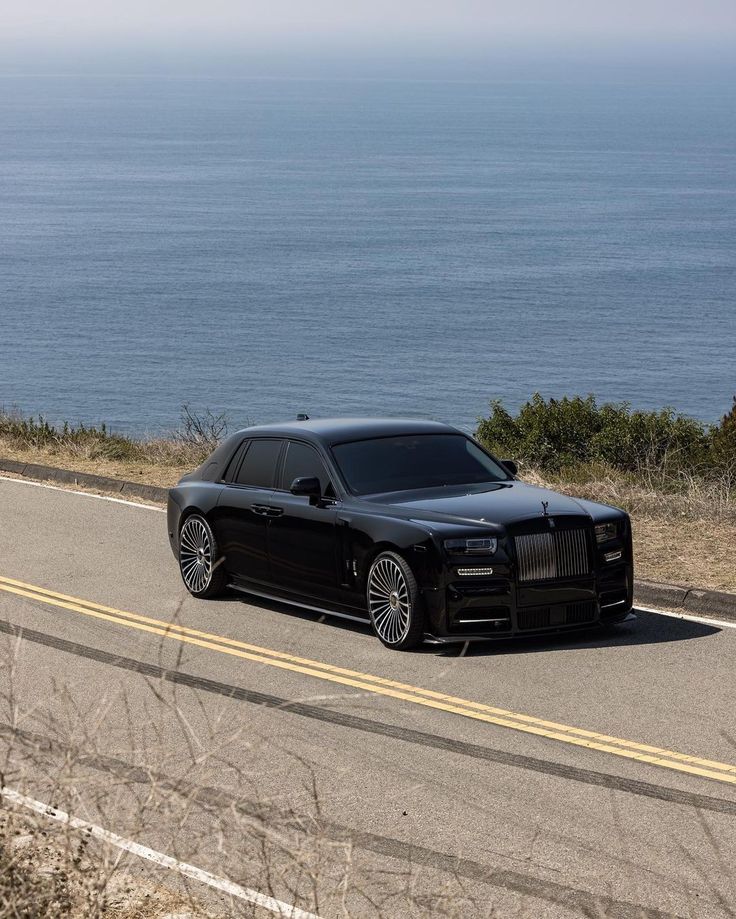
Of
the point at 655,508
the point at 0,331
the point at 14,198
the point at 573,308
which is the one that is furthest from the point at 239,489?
the point at 14,198

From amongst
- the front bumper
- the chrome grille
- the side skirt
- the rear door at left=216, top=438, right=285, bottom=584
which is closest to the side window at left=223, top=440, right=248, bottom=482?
the rear door at left=216, top=438, right=285, bottom=584

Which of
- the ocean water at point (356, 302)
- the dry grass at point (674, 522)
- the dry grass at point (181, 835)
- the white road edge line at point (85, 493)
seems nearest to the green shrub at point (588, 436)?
the dry grass at point (674, 522)

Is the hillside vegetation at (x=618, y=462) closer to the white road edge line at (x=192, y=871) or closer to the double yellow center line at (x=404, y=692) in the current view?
the double yellow center line at (x=404, y=692)

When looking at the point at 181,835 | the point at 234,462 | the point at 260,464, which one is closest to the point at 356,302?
the point at 234,462

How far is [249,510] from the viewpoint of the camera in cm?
1191

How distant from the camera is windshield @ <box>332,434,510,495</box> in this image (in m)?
11.3

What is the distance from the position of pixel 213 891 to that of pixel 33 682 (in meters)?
4.10

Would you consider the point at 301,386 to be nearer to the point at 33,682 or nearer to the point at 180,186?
the point at 33,682

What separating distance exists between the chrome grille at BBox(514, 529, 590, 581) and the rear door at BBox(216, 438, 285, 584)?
8.44 ft

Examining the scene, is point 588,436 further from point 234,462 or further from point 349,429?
point 349,429

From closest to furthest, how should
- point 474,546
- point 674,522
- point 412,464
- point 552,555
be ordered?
point 474,546, point 552,555, point 412,464, point 674,522

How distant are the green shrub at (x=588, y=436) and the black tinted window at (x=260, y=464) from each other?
11741mm

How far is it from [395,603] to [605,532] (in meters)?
1.65

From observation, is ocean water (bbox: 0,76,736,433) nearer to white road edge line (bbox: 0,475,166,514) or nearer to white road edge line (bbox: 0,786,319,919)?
white road edge line (bbox: 0,475,166,514)
